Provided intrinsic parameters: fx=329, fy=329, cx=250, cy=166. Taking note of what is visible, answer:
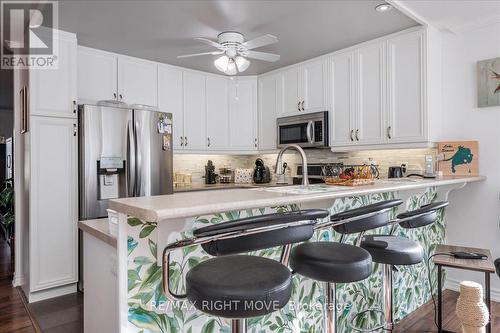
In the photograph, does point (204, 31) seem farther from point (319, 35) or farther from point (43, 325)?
point (43, 325)

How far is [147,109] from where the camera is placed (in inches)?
134

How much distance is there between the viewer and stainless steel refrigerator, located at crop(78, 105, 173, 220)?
2.98m

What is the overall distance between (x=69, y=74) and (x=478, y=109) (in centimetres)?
367

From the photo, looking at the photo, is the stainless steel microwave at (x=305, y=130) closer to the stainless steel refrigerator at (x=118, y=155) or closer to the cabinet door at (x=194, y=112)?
the cabinet door at (x=194, y=112)

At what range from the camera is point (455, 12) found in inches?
104

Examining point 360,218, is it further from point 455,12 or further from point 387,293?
point 455,12

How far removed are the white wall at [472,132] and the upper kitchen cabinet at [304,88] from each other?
120 cm

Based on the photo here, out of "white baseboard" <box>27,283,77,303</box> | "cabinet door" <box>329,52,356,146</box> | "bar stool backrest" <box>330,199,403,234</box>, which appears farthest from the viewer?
"cabinet door" <box>329,52,356,146</box>

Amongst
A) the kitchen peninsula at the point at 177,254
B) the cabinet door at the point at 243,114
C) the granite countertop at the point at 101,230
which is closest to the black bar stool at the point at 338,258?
the kitchen peninsula at the point at 177,254

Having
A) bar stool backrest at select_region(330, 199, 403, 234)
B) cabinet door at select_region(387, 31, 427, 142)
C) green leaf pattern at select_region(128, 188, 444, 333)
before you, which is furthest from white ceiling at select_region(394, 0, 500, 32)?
bar stool backrest at select_region(330, 199, 403, 234)

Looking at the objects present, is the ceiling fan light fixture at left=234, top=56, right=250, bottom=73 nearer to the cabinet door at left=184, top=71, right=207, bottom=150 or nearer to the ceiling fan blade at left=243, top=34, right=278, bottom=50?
the ceiling fan blade at left=243, top=34, right=278, bottom=50

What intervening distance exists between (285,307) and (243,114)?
3219 millimetres

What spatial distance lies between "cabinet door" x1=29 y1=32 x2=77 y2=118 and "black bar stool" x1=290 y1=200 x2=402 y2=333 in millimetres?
2576

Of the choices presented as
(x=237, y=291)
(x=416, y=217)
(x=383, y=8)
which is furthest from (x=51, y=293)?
(x=383, y=8)
